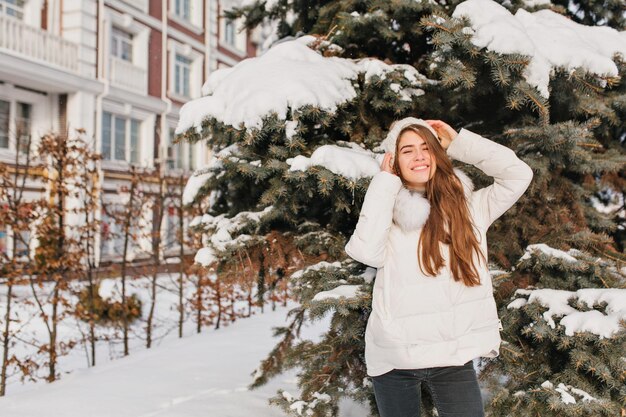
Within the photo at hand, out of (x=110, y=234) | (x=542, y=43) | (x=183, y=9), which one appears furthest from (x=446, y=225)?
(x=183, y=9)

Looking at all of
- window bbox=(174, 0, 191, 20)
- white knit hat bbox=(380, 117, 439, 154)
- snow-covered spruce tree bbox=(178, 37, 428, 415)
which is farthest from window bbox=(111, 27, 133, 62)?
white knit hat bbox=(380, 117, 439, 154)

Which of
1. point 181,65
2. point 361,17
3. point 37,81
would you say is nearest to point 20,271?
point 361,17

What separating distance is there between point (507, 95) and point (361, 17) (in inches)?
42.7

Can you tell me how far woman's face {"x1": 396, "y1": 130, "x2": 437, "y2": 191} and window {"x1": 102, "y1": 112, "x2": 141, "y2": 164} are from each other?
1472 centimetres

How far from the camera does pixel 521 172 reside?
2.17 metres

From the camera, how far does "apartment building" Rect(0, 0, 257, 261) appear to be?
523 inches

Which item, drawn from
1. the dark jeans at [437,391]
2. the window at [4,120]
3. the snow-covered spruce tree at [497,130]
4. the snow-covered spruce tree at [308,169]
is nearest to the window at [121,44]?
the window at [4,120]

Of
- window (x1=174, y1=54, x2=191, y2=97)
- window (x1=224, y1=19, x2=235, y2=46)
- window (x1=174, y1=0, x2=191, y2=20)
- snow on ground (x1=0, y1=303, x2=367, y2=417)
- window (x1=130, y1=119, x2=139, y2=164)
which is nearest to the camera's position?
snow on ground (x1=0, y1=303, x2=367, y2=417)

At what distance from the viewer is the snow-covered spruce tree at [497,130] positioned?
2578 millimetres

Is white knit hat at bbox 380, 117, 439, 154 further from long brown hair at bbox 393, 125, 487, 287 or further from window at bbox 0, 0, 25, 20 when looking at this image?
window at bbox 0, 0, 25, 20

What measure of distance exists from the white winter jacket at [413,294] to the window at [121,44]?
16683 millimetres

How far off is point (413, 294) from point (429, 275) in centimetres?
10

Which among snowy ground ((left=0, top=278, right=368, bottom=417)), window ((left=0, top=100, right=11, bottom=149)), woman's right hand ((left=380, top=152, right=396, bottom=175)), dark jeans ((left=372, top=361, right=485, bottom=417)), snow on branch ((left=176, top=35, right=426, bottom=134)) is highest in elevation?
window ((left=0, top=100, right=11, bottom=149))

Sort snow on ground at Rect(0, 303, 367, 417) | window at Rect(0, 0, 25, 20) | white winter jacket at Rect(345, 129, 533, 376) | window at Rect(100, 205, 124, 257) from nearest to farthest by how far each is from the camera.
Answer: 1. white winter jacket at Rect(345, 129, 533, 376)
2. snow on ground at Rect(0, 303, 367, 417)
3. window at Rect(100, 205, 124, 257)
4. window at Rect(0, 0, 25, 20)
